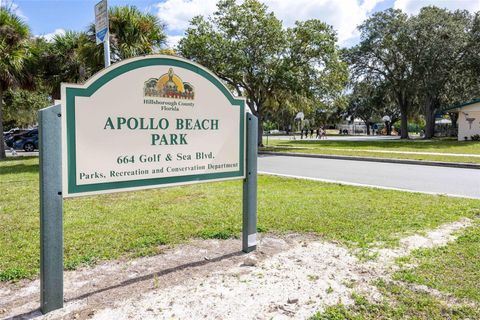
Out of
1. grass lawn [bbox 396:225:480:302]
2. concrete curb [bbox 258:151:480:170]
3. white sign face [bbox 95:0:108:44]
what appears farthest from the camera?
concrete curb [bbox 258:151:480:170]

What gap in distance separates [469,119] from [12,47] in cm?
3182

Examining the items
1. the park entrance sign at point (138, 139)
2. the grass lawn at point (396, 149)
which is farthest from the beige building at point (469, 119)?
the park entrance sign at point (138, 139)

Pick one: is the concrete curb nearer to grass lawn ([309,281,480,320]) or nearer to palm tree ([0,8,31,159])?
grass lawn ([309,281,480,320])

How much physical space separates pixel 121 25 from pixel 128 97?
12.0m

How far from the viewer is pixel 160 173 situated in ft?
11.8

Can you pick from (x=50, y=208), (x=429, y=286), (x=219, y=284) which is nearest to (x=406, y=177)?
(x=429, y=286)

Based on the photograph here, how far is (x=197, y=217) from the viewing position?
5793 millimetres

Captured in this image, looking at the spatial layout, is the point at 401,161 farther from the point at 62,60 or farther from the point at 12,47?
the point at 12,47

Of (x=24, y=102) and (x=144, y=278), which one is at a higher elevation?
(x=24, y=102)

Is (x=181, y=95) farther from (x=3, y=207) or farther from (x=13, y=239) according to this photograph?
(x=3, y=207)

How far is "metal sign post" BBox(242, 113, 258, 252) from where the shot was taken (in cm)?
422

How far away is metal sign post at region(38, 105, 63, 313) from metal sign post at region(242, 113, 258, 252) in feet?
6.24

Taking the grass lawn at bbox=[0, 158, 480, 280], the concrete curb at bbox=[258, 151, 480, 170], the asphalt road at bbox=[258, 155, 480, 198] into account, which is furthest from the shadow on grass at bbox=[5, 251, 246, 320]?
the concrete curb at bbox=[258, 151, 480, 170]

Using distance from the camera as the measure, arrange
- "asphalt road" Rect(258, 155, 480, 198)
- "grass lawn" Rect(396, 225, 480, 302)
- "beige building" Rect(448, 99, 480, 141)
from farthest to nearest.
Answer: "beige building" Rect(448, 99, 480, 141) → "asphalt road" Rect(258, 155, 480, 198) → "grass lawn" Rect(396, 225, 480, 302)
